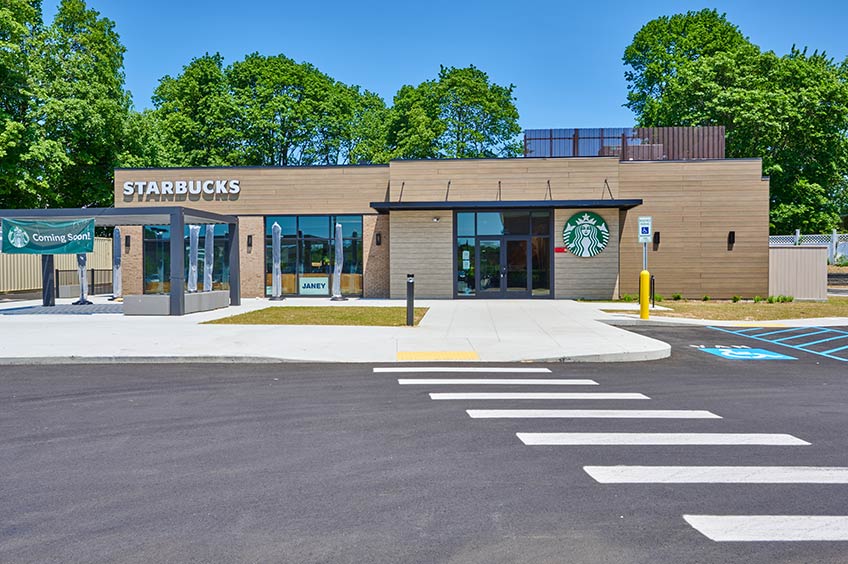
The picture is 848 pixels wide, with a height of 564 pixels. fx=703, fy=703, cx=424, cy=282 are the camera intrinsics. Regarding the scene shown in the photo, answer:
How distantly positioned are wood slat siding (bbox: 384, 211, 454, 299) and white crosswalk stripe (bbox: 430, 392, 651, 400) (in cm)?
1995

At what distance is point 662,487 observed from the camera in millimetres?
5016

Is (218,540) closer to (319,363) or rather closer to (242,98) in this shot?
(319,363)

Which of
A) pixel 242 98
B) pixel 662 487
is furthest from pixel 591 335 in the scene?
pixel 242 98

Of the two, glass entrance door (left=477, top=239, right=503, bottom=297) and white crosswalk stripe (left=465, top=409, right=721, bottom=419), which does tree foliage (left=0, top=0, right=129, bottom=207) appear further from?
white crosswalk stripe (left=465, top=409, right=721, bottom=419)

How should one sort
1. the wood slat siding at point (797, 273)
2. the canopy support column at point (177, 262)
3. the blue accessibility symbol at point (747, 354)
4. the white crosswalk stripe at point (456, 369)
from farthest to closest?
the wood slat siding at point (797, 273) → the canopy support column at point (177, 262) → the blue accessibility symbol at point (747, 354) → the white crosswalk stripe at point (456, 369)

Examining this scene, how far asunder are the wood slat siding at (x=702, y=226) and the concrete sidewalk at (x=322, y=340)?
9.85 meters

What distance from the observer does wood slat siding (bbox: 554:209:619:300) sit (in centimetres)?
2856

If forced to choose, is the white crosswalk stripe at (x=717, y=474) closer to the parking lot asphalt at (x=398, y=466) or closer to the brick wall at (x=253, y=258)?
the parking lot asphalt at (x=398, y=466)

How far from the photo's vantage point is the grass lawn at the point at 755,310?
21.1 m

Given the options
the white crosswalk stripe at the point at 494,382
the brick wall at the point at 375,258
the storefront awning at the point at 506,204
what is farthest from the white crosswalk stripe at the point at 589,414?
the brick wall at the point at 375,258

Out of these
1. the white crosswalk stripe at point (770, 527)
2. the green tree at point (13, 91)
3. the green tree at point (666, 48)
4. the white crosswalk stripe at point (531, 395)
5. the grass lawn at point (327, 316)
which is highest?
the green tree at point (666, 48)

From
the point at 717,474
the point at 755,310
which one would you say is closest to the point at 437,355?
the point at 717,474

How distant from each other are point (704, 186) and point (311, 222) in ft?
54.4

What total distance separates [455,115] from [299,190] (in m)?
25.5
